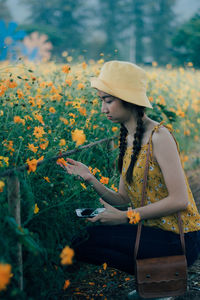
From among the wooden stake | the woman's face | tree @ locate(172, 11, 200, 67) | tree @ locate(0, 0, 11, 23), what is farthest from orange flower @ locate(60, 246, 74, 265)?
tree @ locate(0, 0, 11, 23)

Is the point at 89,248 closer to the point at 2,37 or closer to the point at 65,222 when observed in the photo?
the point at 65,222

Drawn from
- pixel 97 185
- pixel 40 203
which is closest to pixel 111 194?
pixel 97 185

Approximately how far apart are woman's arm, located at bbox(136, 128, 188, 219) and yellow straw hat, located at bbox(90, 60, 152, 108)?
239 mm

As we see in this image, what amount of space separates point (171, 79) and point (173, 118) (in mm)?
2827

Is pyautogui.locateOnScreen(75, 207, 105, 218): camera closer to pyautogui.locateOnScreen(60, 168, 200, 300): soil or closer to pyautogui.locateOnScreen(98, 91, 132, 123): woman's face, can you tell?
pyautogui.locateOnScreen(60, 168, 200, 300): soil

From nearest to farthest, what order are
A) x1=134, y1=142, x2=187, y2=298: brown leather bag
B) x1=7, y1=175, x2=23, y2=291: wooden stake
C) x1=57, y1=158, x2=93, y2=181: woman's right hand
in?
x1=7, y1=175, x2=23, y2=291: wooden stake < x1=134, y1=142, x2=187, y2=298: brown leather bag < x1=57, y1=158, x2=93, y2=181: woman's right hand

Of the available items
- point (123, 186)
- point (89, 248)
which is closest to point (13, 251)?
point (89, 248)

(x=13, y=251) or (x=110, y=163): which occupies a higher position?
(x=110, y=163)

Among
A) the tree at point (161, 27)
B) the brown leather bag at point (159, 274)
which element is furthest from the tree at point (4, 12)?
the brown leather bag at point (159, 274)

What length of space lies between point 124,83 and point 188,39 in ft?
54.9

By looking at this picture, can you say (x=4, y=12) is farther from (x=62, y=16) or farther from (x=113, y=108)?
(x=113, y=108)

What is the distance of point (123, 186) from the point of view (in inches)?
82.7

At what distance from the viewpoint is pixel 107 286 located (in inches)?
81.7

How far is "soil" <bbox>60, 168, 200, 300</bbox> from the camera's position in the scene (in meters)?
1.95
